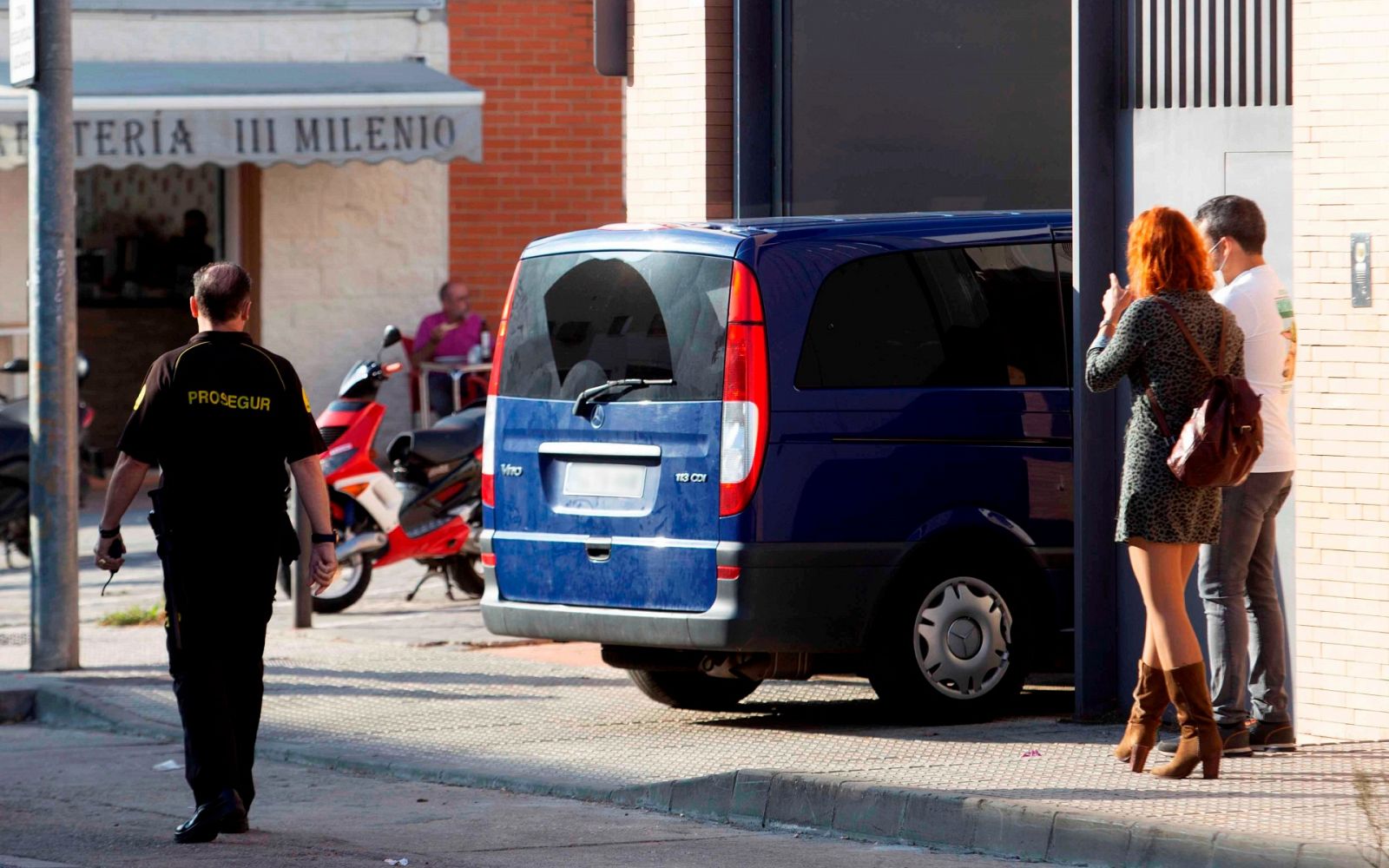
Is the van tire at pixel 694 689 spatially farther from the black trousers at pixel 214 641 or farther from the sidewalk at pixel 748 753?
the black trousers at pixel 214 641

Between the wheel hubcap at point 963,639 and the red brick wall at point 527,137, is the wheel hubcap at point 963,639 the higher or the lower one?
the lower one

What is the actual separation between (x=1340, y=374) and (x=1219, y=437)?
1173 mm

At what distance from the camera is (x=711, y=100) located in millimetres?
11523

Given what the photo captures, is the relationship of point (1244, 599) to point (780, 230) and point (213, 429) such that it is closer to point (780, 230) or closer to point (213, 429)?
point (780, 230)

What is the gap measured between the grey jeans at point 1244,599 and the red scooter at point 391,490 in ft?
19.5

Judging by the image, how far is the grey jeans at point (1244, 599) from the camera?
7746 mm

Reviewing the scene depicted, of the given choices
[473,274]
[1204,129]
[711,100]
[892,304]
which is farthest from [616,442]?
[473,274]

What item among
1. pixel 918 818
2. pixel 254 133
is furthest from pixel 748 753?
pixel 254 133

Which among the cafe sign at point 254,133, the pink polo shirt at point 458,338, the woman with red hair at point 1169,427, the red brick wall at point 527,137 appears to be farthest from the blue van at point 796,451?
the red brick wall at point 527,137

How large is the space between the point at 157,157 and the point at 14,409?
124 inches

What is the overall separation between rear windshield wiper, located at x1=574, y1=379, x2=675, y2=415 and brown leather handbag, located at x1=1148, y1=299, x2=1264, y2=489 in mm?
2255

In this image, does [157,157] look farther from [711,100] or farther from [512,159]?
[711,100]

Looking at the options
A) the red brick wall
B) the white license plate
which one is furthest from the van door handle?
the red brick wall

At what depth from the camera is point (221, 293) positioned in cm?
729
